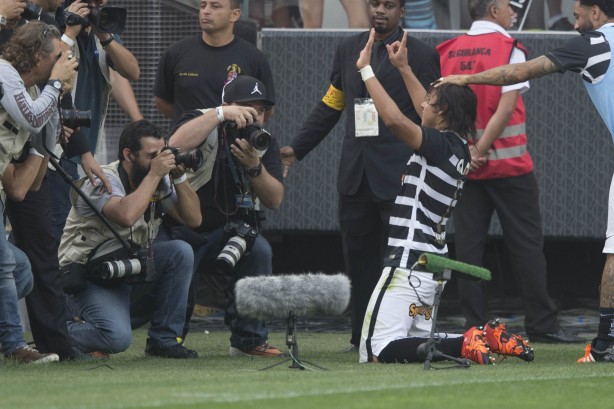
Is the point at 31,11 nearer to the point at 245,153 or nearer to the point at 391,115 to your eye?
the point at 245,153

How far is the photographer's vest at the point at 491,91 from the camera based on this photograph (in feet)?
29.0

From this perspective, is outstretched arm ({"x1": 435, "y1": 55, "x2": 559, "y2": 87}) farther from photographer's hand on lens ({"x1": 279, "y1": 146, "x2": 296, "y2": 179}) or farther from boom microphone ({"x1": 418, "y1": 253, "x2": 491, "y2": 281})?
photographer's hand on lens ({"x1": 279, "y1": 146, "x2": 296, "y2": 179})

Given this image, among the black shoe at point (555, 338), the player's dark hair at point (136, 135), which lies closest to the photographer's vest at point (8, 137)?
the player's dark hair at point (136, 135)

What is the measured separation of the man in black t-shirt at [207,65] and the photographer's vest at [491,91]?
1182 mm

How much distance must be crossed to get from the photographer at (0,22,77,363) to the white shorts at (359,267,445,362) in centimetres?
160

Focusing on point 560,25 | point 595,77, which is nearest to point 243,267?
point 595,77

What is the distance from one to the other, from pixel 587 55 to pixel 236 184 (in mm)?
2048

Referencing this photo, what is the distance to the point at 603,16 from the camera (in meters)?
7.52

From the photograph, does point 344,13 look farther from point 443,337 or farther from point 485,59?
point 443,337

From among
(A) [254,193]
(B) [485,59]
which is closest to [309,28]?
(B) [485,59]

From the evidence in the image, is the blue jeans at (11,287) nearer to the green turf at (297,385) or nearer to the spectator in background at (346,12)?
Result: the green turf at (297,385)

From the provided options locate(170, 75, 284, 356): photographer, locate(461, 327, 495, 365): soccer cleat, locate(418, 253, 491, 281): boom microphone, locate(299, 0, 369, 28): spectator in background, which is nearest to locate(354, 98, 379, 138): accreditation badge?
locate(170, 75, 284, 356): photographer

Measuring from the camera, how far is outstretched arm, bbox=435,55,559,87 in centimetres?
719

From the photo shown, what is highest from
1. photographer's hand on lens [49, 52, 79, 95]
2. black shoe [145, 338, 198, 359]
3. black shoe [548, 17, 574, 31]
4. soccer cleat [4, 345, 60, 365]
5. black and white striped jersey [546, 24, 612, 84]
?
black shoe [548, 17, 574, 31]
